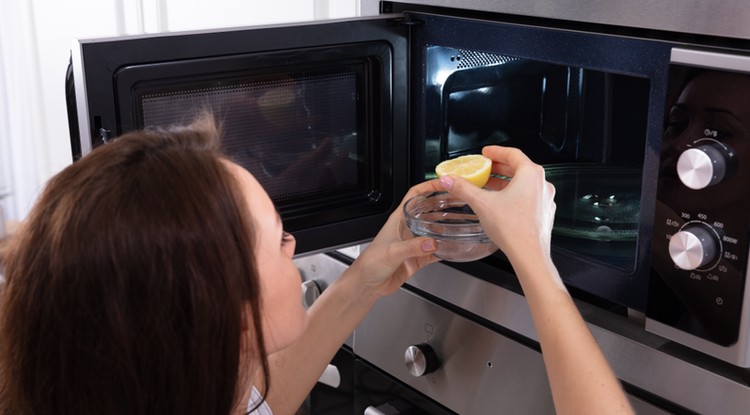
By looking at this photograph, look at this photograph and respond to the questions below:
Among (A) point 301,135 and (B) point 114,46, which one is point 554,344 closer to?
(A) point 301,135

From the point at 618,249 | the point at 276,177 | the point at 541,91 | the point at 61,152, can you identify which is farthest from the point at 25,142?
the point at 618,249

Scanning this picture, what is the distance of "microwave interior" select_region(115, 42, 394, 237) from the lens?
97 centimetres

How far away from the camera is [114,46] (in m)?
0.90

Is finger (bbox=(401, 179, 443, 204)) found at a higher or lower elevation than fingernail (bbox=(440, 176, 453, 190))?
lower

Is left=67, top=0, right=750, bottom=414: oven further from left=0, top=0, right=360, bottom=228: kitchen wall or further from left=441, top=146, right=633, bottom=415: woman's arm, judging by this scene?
left=0, top=0, right=360, bottom=228: kitchen wall

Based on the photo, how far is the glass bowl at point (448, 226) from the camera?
99 centimetres

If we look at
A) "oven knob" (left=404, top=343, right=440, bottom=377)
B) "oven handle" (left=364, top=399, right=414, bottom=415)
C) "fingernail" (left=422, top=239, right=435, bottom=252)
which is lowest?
"oven handle" (left=364, top=399, right=414, bottom=415)

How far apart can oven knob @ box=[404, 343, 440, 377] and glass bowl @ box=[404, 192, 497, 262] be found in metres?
0.18

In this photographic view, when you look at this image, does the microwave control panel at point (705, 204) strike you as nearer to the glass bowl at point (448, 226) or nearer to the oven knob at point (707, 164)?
the oven knob at point (707, 164)

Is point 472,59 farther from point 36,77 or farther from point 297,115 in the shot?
point 36,77

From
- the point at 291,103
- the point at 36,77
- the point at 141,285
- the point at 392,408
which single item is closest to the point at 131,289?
the point at 141,285

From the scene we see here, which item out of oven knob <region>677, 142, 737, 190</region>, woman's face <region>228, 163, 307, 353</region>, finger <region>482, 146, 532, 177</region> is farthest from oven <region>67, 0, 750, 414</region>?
woman's face <region>228, 163, 307, 353</region>

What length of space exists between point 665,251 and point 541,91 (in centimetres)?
33

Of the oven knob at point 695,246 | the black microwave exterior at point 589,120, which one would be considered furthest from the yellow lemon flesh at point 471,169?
the oven knob at point 695,246
